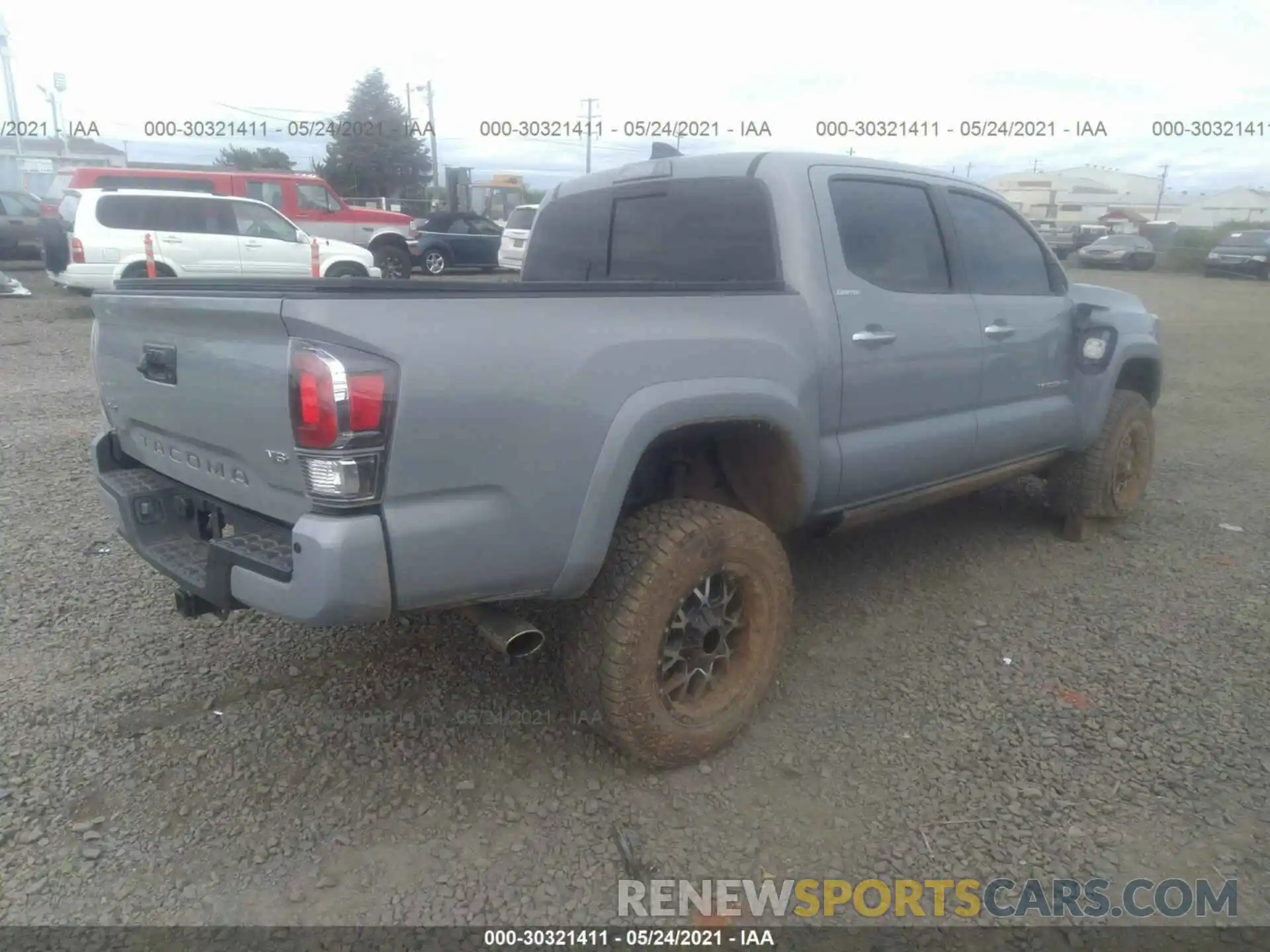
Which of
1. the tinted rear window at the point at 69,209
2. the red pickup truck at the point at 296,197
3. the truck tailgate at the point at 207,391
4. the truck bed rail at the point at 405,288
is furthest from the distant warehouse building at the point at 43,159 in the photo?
the truck bed rail at the point at 405,288

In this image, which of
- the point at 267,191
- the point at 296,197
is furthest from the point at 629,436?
the point at 296,197

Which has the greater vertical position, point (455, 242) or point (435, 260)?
point (455, 242)

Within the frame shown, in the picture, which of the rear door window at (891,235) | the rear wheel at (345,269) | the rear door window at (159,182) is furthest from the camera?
the rear wheel at (345,269)

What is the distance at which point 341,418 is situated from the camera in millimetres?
2094

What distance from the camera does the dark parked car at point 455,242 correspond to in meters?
19.7

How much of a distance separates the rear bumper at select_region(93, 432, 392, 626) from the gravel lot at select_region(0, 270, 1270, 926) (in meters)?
0.65

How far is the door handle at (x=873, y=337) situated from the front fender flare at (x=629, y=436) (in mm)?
615

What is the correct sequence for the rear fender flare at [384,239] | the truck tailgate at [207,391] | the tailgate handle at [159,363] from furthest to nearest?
the rear fender flare at [384,239], the tailgate handle at [159,363], the truck tailgate at [207,391]

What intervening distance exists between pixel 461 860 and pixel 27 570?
9.44 feet

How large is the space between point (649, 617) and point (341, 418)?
104 cm

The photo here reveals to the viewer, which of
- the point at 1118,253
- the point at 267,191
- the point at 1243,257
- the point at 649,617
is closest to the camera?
the point at 649,617

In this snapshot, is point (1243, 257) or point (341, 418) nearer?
point (341, 418)

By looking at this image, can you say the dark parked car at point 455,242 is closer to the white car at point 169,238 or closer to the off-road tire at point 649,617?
the white car at point 169,238

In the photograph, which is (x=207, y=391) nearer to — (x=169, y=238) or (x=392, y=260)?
(x=169, y=238)
